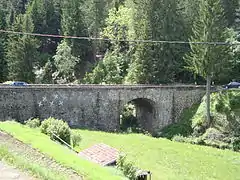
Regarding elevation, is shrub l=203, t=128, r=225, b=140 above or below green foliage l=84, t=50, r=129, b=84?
below

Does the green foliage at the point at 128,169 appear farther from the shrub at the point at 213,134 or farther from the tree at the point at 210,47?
the tree at the point at 210,47

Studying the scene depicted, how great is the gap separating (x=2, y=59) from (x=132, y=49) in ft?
70.2

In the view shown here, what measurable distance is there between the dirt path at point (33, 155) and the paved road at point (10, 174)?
3478 millimetres

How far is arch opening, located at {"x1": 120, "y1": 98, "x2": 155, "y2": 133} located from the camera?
56.8 m

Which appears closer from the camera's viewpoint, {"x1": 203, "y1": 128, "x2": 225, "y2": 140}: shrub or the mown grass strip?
the mown grass strip

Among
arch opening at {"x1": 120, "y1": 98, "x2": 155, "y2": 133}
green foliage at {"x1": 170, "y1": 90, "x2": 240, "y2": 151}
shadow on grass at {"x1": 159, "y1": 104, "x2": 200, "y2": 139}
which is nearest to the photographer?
green foliage at {"x1": 170, "y1": 90, "x2": 240, "y2": 151}

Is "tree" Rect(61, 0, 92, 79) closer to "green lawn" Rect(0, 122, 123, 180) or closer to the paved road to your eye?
"green lawn" Rect(0, 122, 123, 180)

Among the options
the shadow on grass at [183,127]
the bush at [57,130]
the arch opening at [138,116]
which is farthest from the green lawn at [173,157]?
the arch opening at [138,116]

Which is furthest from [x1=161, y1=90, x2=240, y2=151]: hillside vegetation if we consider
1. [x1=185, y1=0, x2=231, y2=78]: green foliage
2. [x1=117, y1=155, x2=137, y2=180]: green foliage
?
[x1=117, y1=155, x2=137, y2=180]: green foliage

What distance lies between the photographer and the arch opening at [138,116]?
186 ft

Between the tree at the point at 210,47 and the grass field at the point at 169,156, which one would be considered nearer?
the grass field at the point at 169,156

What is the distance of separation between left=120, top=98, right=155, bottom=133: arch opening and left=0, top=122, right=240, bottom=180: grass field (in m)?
6.32

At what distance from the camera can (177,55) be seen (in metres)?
63.0

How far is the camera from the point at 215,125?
166ft
